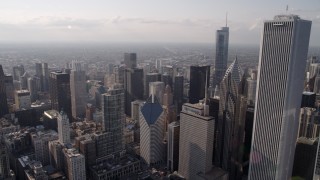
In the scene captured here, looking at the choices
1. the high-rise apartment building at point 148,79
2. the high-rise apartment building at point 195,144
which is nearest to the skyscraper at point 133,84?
the high-rise apartment building at point 148,79

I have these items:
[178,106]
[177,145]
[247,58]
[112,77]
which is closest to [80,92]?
Answer: [112,77]

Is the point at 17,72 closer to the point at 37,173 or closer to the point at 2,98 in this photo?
the point at 2,98

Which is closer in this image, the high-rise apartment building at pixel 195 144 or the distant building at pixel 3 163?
the distant building at pixel 3 163

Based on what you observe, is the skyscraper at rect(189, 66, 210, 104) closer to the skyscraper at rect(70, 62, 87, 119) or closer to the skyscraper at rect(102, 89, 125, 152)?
the skyscraper at rect(102, 89, 125, 152)

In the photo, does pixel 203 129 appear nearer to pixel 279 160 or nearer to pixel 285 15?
pixel 279 160

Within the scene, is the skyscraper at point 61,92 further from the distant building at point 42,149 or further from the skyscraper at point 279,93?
the skyscraper at point 279,93

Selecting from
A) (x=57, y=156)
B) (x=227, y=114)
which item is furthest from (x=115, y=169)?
(x=227, y=114)

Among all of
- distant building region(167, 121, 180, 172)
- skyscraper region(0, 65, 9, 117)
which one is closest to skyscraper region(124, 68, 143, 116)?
skyscraper region(0, 65, 9, 117)
